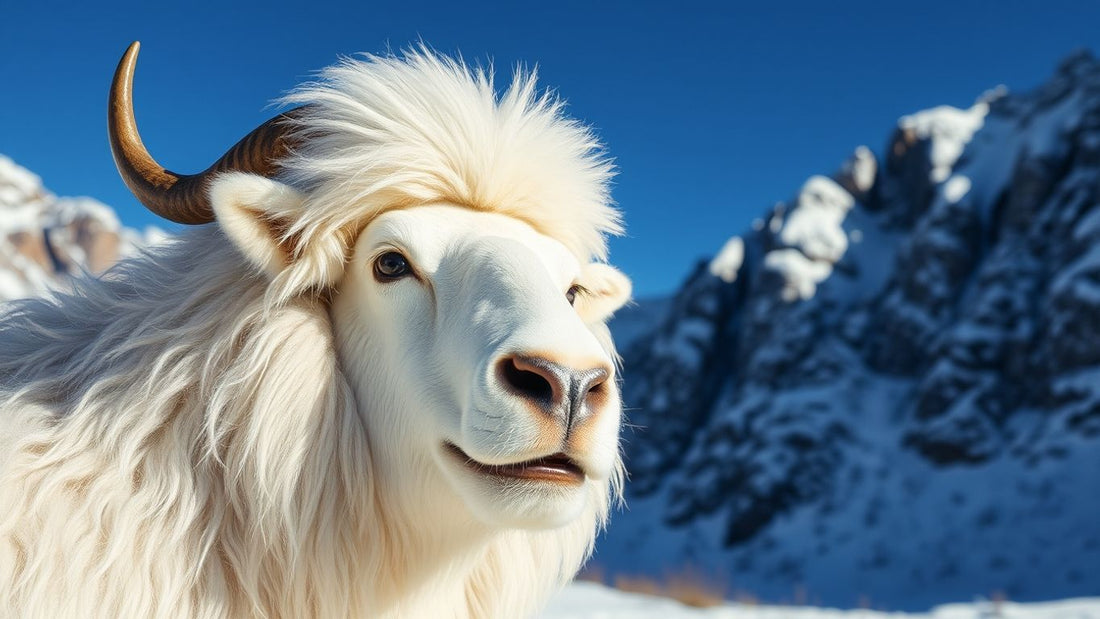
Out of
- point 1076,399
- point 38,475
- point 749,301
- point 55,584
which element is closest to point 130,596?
point 55,584

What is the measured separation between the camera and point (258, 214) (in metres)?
1.89

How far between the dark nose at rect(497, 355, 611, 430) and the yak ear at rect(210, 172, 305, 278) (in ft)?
2.16

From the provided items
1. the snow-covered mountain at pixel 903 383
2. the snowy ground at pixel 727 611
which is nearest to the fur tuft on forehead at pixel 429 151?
the snowy ground at pixel 727 611

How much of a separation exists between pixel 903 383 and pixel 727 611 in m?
42.7

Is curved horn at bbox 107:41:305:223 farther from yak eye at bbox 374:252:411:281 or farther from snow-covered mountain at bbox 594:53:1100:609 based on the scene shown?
snow-covered mountain at bbox 594:53:1100:609

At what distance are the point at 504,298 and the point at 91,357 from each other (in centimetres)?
103

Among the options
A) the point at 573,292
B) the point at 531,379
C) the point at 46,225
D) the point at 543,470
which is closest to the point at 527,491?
the point at 543,470

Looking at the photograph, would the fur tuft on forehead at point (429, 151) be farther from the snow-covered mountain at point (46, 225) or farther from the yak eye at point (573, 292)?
the snow-covered mountain at point (46, 225)

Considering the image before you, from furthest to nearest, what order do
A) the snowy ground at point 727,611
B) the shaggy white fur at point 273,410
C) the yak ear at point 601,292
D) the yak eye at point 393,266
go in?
the snowy ground at point 727,611, the yak ear at point 601,292, the yak eye at point 393,266, the shaggy white fur at point 273,410

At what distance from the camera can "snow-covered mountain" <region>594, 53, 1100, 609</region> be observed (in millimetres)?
30812

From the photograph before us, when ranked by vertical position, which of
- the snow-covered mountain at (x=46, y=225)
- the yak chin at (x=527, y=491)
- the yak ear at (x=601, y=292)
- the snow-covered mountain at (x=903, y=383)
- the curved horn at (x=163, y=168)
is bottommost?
the yak chin at (x=527, y=491)

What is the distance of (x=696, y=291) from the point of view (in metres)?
59.2

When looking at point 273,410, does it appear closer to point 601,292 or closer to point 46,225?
point 601,292

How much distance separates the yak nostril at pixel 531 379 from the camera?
1.54 meters
